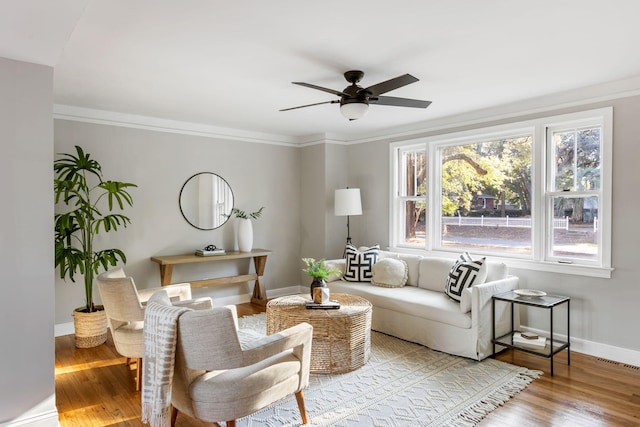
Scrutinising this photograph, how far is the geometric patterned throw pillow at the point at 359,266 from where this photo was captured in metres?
4.74

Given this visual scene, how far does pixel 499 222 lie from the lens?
4430 millimetres

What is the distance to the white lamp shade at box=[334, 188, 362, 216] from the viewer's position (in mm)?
5305

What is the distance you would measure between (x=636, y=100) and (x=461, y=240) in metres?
2.15

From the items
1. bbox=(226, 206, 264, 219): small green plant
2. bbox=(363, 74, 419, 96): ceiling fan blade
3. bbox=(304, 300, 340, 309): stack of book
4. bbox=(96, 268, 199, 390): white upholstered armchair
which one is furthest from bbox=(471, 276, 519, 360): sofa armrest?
bbox=(226, 206, 264, 219): small green plant

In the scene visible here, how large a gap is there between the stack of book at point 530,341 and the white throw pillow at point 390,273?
131 centimetres

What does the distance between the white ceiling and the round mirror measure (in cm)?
128

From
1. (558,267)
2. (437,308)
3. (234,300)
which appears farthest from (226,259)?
(558,267)

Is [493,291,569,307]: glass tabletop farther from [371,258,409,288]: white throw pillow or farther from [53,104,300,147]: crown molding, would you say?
[53,104,300,147]: crown molding

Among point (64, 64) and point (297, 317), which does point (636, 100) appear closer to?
point (297, 317)

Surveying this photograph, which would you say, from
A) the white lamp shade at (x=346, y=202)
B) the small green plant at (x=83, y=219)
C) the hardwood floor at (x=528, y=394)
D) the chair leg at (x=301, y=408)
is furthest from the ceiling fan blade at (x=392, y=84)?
the small green plant at (x=83, y=219)

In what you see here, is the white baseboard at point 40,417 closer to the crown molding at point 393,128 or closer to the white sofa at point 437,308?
the white sofa at point 437,308

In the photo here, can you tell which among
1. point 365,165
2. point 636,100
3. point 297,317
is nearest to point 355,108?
point 297,317

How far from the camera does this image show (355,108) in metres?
3.02

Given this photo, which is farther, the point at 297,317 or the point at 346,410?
the point at 297,317
